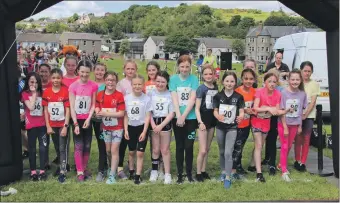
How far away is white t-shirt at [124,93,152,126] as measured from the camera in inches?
224

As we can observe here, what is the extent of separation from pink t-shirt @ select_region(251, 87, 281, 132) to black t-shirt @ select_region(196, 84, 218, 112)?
2.31 ft

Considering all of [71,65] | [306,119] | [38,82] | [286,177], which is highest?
[71,65]

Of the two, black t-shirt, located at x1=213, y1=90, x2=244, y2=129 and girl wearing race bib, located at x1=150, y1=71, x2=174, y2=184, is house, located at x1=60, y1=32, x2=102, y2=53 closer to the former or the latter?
girl wearing race bib, located at x1=150, y1=71, x2=174, y2=184

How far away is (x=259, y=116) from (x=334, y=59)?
Answer: 1323mm

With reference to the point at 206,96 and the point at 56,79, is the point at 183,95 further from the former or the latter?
the point at 56,79

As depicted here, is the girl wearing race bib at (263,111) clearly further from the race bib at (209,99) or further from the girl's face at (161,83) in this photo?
the girl's face at (161,83)

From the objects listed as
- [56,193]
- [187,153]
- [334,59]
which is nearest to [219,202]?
[187,153]

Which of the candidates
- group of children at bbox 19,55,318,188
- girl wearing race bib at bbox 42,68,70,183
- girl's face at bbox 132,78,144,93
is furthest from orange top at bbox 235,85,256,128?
girl wearing race bib at bbox 42,68,70,183

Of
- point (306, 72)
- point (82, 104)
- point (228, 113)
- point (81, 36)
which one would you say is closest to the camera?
point (228, 113)

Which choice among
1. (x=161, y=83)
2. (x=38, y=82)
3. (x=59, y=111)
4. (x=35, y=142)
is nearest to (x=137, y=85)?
(x=161, y=83)

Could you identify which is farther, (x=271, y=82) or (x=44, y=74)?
(x=44, y=74)

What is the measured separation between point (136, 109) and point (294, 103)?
2355 mm

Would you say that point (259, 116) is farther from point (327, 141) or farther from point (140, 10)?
point (140, 10)

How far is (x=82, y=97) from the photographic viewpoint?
5746 millimetres
